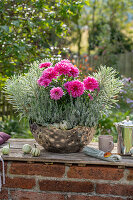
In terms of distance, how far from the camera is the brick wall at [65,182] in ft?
5.51

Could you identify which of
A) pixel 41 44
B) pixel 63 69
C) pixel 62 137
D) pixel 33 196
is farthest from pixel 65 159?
pixel 41 44

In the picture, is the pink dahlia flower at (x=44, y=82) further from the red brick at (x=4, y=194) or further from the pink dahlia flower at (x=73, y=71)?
the red brick at (x=4, y=194)

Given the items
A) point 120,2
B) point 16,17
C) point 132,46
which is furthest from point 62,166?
point 120,2

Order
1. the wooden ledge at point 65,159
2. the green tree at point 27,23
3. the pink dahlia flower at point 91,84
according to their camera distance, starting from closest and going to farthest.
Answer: the wooden ledge at point 65,159 → the pink dahlia flower at point 91,84 → the green tree at point 27,23

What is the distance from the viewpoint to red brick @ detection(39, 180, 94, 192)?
171 centimetres

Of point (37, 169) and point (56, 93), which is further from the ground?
point (56, 93)

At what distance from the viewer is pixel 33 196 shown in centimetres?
175

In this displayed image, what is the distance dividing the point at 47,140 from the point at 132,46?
8678 mm

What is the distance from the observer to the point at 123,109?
4.98 m

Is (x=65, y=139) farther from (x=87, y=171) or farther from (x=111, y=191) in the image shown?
(x=111, y=191)

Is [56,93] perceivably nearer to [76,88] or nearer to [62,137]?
[76,88]

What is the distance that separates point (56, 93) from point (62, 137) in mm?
286

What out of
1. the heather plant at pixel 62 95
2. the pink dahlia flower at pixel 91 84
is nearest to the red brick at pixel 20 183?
the heather plant at pixel 62 95

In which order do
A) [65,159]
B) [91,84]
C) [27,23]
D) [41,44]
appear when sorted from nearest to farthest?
[65,159] → [91,84] → [27,23] → [41,44]
